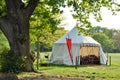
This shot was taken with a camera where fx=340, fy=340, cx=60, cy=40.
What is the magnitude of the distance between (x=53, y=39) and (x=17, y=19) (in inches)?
1095

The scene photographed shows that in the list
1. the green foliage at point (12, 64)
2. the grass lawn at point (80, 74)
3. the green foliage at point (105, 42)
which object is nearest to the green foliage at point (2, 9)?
the green foliage at point (12, 64)

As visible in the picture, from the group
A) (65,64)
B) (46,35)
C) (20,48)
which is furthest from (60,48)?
(20,48)

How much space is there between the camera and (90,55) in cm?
3659

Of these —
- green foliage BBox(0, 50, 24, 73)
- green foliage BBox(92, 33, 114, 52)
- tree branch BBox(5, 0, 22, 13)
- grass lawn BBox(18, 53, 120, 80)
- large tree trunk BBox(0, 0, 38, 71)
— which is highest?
tree branch BBox(5, 0, 22, 13)

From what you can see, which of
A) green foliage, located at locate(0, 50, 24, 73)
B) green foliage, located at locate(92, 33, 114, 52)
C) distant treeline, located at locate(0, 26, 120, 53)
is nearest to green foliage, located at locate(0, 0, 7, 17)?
green foliage, located at locate(0, 50, 24, 73)

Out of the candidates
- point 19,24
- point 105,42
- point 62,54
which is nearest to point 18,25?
point 19,24

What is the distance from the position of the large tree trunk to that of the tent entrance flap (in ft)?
54.1

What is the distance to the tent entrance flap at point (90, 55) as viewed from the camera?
34.9 meters

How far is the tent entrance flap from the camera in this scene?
34891 mm

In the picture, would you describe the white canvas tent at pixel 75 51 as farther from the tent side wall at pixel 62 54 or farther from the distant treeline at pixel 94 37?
the distant treeline at pixel 94 37

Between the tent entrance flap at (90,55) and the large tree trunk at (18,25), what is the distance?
54.1ft

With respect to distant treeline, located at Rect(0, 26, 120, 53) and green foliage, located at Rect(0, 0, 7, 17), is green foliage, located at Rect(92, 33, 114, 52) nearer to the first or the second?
distant treeline, located at Rect(0, 26, 120, 53)

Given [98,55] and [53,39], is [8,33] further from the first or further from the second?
[53,39]

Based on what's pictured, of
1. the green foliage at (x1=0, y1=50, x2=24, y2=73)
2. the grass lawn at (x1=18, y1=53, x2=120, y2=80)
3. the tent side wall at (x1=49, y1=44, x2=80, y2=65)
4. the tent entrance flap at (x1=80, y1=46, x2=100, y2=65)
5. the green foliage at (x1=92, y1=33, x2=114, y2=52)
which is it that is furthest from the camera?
the green foliage at (x1=92, y1=33, x2=114, y2=52)
